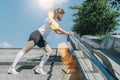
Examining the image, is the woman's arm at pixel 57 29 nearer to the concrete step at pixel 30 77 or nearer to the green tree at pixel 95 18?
the concrete step at pixel 30 77

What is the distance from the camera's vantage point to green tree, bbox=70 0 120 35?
47.1 metres

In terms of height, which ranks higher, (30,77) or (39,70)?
(39,70)

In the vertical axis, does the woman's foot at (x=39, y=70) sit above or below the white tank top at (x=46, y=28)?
below

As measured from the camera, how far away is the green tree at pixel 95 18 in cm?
4706

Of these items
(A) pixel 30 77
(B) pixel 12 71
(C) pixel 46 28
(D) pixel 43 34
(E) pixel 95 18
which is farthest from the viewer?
(E) pixel 95 18

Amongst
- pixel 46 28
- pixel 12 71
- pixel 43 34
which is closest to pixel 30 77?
pixel 12 71

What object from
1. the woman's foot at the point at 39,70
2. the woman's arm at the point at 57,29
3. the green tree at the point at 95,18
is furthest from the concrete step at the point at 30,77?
the green tree at the point at 95,18

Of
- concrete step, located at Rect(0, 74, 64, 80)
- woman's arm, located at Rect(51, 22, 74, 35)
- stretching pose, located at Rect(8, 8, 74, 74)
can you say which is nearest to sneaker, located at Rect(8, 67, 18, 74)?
stretching pose, located at Rect(8, 8, 74, 74)

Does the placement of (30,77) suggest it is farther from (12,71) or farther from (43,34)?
(43,34)

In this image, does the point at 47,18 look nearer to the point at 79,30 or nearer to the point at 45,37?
the point at 45,37

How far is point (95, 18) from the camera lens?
1900 inches

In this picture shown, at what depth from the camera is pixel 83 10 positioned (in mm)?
49000

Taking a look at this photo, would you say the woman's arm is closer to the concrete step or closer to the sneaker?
the concrete step

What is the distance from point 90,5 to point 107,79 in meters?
43.0
